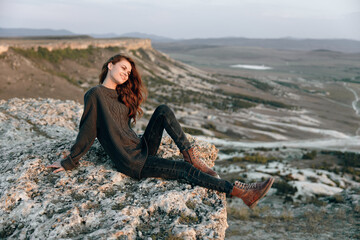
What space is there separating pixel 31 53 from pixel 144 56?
34.3 meters

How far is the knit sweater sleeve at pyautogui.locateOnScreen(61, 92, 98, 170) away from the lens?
12.9ft

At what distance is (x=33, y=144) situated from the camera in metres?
5.23

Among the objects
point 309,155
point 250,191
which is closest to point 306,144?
point 309,155

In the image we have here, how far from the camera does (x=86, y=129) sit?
3947 millimetres

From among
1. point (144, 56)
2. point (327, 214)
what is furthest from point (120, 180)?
point (144, 56)

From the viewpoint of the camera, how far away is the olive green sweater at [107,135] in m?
3.94

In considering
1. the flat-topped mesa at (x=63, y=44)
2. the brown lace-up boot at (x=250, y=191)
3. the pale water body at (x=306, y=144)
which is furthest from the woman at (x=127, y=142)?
the flat-topped mesa at (x=63, y=44)

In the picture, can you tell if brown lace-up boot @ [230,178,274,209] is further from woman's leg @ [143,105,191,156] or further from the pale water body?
the pale water body

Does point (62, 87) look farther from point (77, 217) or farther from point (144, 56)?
point (144, 56)

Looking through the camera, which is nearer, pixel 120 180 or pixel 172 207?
pixel 172 207

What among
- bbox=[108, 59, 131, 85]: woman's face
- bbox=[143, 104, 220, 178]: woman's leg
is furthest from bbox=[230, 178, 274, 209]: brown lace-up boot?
bbox=[108, 59, 131, 85]: woman's face

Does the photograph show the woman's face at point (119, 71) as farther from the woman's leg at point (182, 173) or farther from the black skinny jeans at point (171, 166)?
the woman's leg at point (182, 173)

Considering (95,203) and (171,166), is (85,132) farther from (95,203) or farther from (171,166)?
(171,166)

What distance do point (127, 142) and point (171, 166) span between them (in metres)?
0.74
